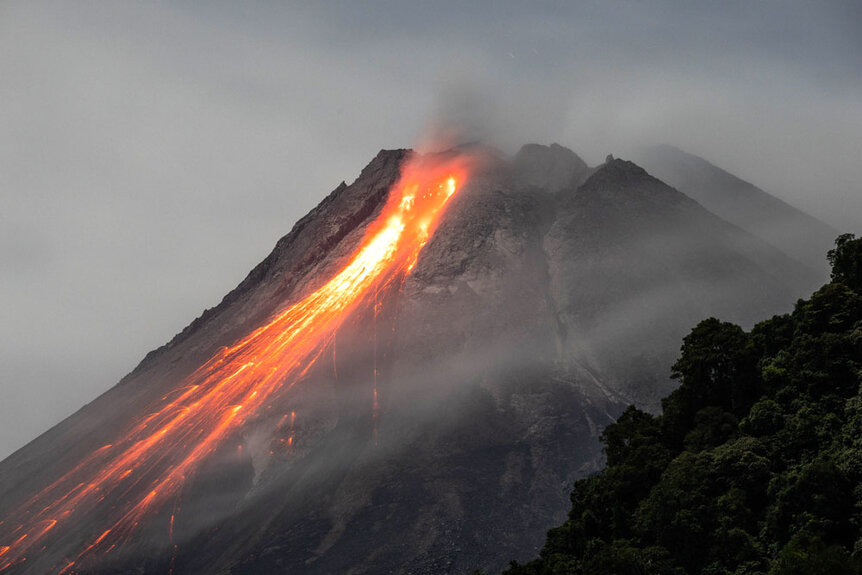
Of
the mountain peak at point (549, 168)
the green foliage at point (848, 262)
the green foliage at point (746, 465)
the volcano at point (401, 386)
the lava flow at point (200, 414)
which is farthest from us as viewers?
the mountain peak at point (549, 168)

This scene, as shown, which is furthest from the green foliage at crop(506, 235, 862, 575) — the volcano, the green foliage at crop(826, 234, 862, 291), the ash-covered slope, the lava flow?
the ash-covered slope

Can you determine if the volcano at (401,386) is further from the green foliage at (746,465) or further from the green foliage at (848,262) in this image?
the green foliage at (848,262)

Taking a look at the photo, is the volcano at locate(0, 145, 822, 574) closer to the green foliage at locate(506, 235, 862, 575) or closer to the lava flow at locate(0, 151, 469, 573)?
the lava flow at locate(0, 151, 469, 573)

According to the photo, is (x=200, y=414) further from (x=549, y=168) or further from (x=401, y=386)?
(x=549, y=168)

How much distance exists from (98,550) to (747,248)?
8887 centimetres

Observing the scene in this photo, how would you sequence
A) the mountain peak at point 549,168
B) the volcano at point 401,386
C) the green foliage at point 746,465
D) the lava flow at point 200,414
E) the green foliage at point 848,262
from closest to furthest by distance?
the green foliage at point 746,465 < the green foliage at point 848,262 < the volcano at point 401,386 < the lava flow at point 200,414 < the mountain peak at point 549,168

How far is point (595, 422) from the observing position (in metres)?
79.0

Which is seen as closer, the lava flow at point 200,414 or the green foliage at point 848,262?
the green foliage at point 848,262

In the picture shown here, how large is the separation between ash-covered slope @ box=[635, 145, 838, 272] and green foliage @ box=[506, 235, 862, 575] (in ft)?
293

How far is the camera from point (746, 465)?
106ft

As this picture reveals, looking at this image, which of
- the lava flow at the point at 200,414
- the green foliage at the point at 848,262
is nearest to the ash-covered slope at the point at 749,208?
the lava flow at the point at 200,414

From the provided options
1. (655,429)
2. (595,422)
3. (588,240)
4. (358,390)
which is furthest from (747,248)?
(655,429)

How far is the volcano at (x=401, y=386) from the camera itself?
69.9 metres

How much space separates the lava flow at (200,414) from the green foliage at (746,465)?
5567 centimetres
